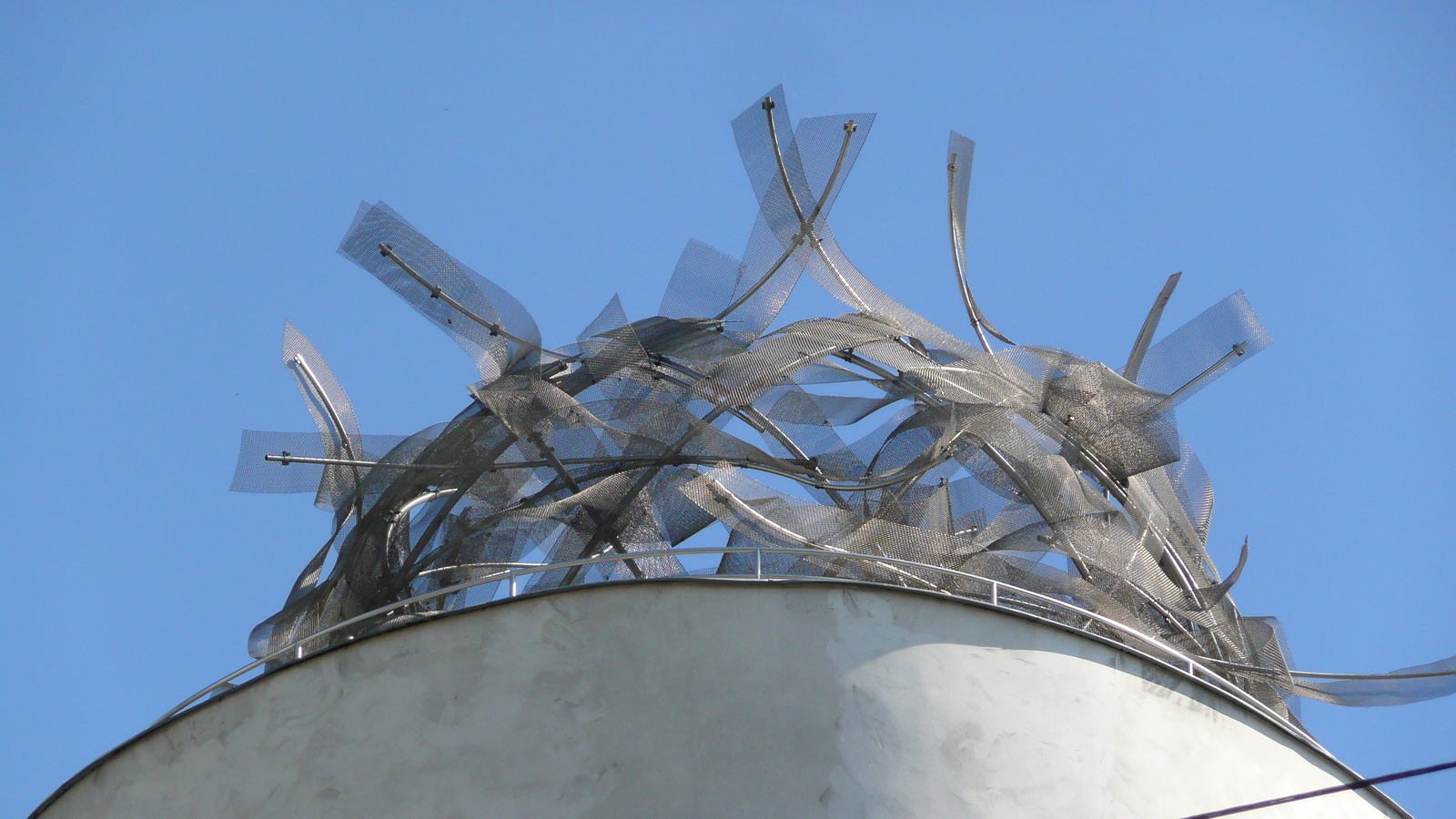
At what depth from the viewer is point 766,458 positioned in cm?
1280

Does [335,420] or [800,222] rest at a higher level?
[800,222]

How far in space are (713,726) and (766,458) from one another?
3559 millimetres

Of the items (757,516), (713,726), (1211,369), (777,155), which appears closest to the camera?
(713,726)

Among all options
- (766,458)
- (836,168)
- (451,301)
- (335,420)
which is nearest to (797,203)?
(836,168)

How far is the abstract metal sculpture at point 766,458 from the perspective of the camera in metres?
12.6

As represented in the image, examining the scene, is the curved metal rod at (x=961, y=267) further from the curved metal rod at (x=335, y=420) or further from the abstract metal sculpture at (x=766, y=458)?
the curved metal rod at (x=335, y=420)

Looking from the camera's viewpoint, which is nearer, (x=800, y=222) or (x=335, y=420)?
(x=800, y=222)

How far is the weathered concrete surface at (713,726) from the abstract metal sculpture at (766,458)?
2.23m

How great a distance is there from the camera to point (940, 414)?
12625mm

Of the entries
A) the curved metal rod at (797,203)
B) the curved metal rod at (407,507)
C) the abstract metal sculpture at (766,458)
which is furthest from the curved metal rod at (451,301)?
the curved metal rod at (797,203)

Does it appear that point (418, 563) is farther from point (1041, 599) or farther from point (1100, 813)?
point (1100, 813)

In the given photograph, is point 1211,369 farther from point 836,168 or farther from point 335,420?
point 335,420

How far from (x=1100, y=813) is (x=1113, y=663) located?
1.08 m

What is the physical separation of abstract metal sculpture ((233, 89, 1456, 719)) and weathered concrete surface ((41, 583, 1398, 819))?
7.31 feet
